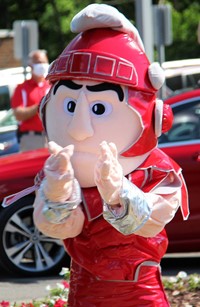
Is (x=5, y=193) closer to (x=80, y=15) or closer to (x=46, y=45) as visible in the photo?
(x=80, y=15)

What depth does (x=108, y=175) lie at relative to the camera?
3934mm

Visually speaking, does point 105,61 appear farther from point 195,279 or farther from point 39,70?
point 39,70

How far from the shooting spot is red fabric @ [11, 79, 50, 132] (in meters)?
11.1

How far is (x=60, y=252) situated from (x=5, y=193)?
0.72 meters

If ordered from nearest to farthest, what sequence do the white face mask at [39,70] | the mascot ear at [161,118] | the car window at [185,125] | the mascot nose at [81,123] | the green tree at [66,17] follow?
the mascot nose at [81,123]
the mascot ear at [161,118]
the car window at [185,125]
the white face mask at [39,70]
the green tree at [66,17]

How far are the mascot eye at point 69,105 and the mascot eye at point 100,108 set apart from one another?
0.09m

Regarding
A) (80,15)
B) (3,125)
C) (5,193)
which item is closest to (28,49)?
(3,125)

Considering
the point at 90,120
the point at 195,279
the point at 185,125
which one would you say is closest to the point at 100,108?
the point at 90,120

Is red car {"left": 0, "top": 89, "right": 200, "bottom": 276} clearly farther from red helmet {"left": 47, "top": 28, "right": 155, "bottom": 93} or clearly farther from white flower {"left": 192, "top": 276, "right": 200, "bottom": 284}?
red helmet {"left": 47, "top": 28, "right": 155, "bottom": 93}

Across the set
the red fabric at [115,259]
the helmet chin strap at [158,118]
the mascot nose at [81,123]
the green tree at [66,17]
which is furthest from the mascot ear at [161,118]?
the green tree at [66,17]

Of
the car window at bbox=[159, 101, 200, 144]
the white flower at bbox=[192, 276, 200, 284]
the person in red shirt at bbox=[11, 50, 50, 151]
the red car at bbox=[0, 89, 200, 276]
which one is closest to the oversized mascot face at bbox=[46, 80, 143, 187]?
the white flower at bbox=[192, 276, 200, 284]

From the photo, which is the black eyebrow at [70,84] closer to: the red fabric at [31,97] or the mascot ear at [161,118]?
the mascot ear at [161,118]

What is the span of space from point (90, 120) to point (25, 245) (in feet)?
15.2

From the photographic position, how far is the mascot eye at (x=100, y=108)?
170 inches
